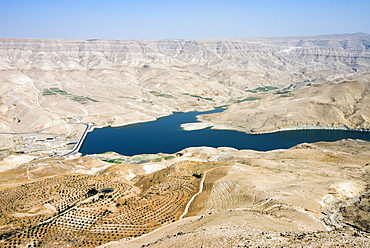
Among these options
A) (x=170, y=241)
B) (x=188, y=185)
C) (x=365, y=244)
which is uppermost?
(x=365, y=244)

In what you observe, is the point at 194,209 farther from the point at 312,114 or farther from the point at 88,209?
the point at 312,114

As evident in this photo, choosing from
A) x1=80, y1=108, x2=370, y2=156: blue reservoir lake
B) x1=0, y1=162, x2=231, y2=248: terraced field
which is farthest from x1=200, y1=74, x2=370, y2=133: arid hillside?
x1=0, y1=162, x2=231, y2=248: terraced field

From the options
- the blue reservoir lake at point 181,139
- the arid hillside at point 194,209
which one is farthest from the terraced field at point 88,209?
the blue reservoir lake at point 181,139

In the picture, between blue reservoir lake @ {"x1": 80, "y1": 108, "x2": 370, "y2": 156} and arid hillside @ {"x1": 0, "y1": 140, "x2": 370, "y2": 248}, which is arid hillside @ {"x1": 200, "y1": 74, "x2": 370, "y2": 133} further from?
arid hillside @ {"x1": 0, "y1": 140, "x2": 370, "y2": 248}

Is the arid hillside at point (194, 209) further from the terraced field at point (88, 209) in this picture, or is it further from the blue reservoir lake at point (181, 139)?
the blue reservoir lake at point (181, 139)

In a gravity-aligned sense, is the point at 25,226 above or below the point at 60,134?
above

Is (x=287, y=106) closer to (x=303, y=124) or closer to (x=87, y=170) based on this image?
(x=303, y=124)

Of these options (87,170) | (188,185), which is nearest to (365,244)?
(188,185)

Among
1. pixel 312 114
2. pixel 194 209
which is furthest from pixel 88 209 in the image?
pixel 312 114
